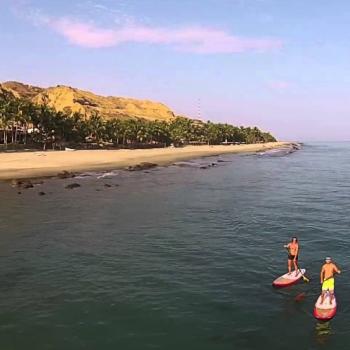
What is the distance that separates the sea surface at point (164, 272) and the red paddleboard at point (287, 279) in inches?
11.1

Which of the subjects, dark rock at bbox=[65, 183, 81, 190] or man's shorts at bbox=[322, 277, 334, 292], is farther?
dark rock at bbox=[65, 183, 81, 190]

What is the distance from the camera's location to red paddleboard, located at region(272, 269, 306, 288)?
21.1 m

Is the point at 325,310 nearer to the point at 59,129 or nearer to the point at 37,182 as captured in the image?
the point at 37,182

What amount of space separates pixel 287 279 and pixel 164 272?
5.95 m

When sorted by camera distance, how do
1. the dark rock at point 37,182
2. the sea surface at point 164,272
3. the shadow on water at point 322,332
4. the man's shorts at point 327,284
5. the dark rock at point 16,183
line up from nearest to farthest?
the shadow on water at point 322,332 < the sea surface at point 164,272 < the man's shorts at point 327,284 < the dark rock at point 16,183 < the dark rock at point 37,182

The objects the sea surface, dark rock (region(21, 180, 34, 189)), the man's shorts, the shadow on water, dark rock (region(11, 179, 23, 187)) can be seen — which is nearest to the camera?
the shadow on water

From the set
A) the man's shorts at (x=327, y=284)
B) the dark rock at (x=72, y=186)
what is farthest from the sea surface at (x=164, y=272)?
the dark rock at (x=72, y=186)

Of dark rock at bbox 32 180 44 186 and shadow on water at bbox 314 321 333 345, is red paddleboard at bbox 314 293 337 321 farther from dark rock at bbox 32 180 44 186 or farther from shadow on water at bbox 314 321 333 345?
dark rock at bbox 32 180 44 186

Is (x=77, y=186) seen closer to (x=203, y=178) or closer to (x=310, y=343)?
(x=203, y=178)

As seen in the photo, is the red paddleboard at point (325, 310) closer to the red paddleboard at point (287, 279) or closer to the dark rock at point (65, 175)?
the red paddleboard at point (287, 279)

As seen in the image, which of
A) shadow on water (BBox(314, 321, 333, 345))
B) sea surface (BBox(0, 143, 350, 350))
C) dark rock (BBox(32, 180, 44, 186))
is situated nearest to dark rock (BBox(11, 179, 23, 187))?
dark rock (BBox(32, 180, 44, 186))

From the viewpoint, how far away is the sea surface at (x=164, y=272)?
1633 cm


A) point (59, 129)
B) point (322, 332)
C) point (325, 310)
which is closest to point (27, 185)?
point (325, 310)

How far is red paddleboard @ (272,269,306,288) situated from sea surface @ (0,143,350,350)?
28 cm
